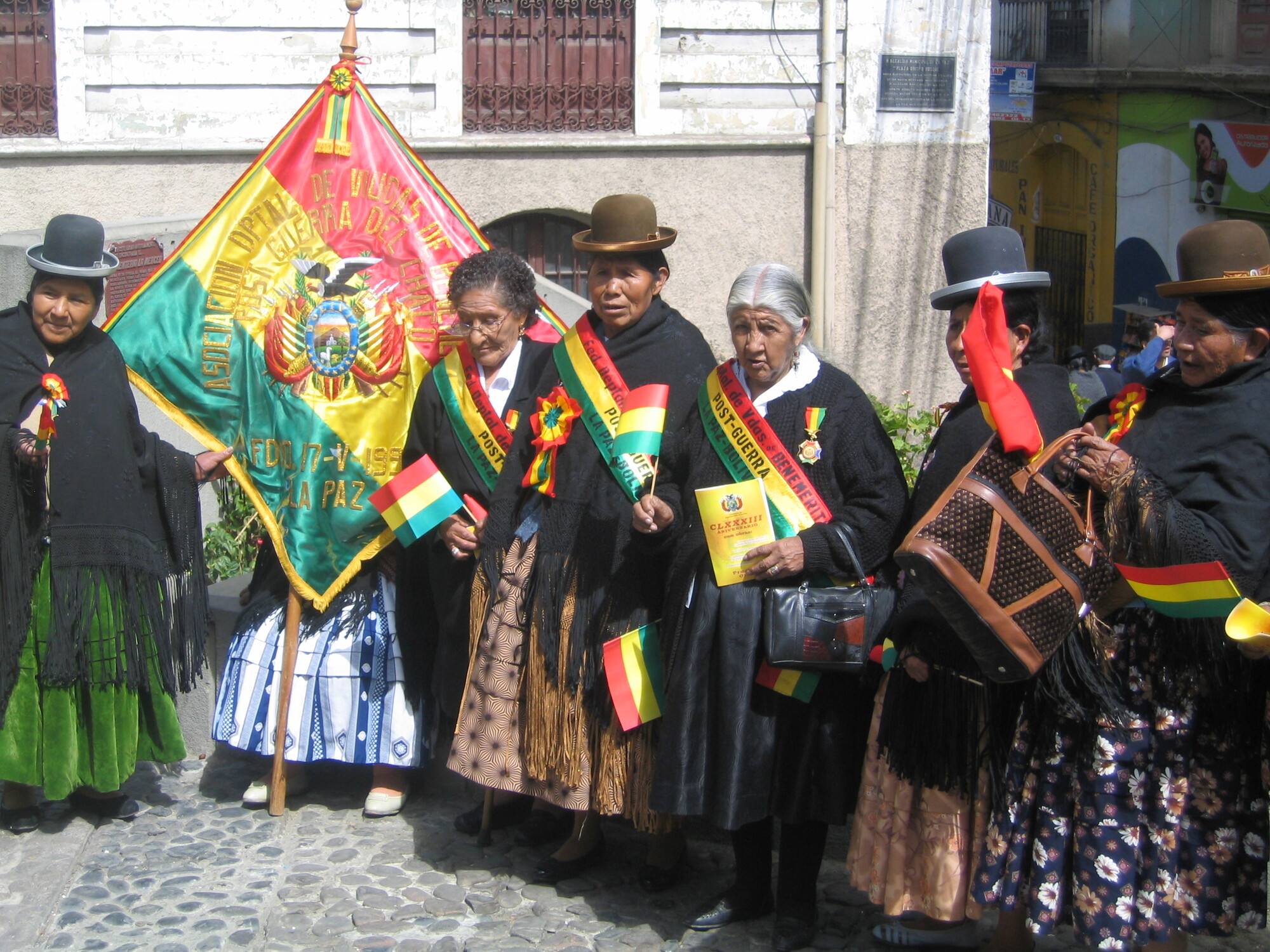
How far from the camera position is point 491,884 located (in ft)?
13.7

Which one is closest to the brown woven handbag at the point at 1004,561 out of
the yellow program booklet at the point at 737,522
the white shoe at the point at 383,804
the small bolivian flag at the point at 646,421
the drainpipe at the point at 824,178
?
the yellow program booklet at the point at 737,522

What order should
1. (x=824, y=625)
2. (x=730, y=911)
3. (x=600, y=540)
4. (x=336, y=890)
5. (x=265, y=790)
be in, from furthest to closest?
(x=265, y=790)
(x=336, y=890)
(x=600, y=540)
(x=730, y=911)
(x=824, y=625)

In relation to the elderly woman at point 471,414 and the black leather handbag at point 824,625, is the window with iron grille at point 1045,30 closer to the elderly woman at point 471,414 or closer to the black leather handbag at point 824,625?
the elderly woman at point 471,414

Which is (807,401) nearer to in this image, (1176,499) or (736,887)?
(1176,499)

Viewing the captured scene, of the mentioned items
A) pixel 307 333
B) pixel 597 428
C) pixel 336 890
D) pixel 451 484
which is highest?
pixel 307 333

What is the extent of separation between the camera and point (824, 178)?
10.1m

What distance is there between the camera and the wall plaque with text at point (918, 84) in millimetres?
10062

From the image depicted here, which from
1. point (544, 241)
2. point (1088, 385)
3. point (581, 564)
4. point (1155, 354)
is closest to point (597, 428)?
point (581, 564)

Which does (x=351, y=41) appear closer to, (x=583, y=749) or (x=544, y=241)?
(x=583, y=749)

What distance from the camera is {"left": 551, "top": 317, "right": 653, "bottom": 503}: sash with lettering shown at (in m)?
3.95

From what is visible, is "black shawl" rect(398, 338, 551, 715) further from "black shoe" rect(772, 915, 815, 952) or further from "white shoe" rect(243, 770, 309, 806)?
"black shoe" rect(772, 915, 815, 952)

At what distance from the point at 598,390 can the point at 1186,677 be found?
1.86 metres

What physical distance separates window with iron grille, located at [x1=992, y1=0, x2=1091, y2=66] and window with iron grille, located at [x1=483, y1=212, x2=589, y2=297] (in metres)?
13.5

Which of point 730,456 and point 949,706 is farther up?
point 730,456
